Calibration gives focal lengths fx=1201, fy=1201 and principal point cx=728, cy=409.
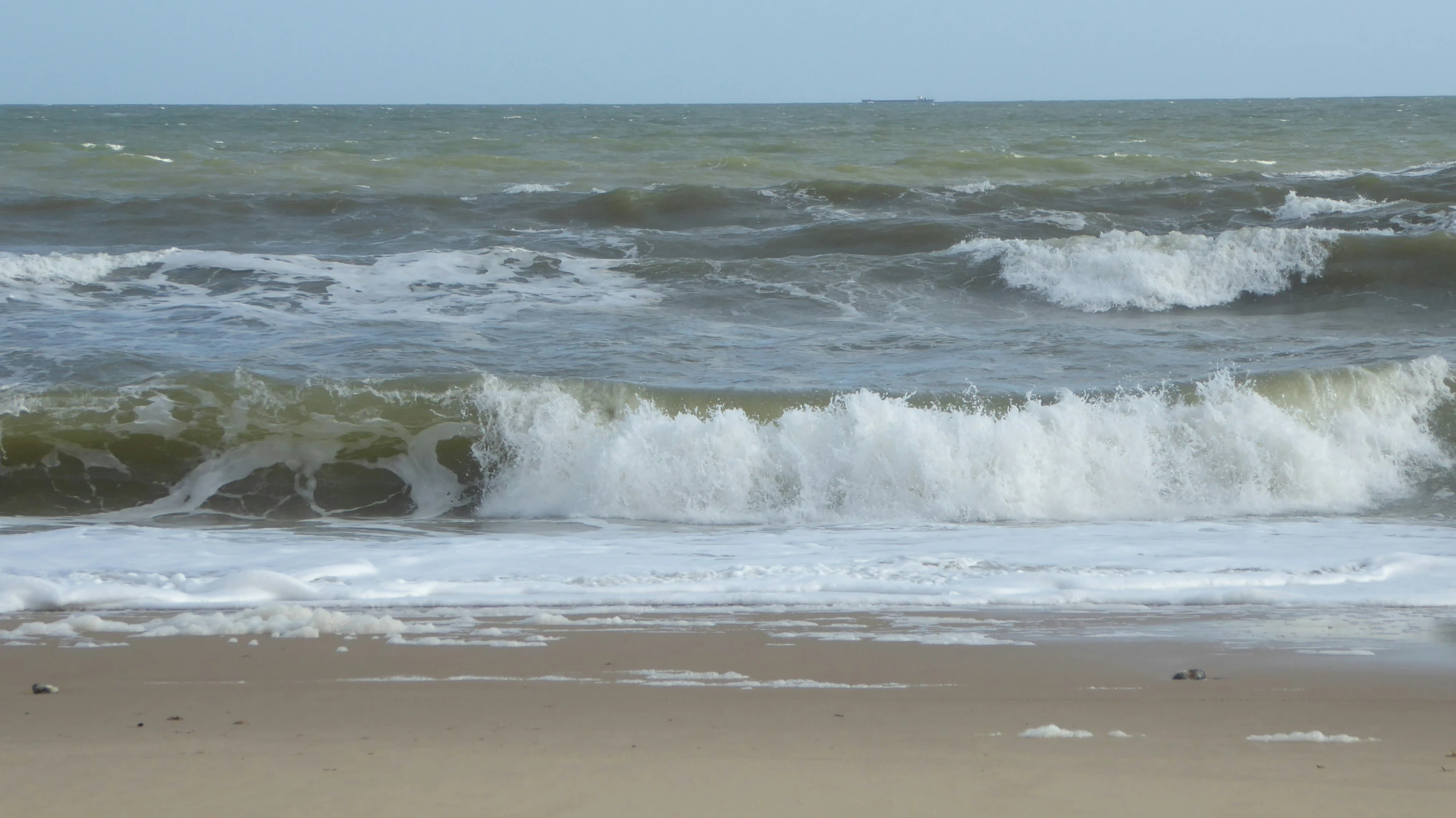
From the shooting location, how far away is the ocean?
4801 millimetres

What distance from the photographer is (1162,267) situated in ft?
39.7

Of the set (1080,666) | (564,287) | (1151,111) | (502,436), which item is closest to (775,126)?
(1151,111)

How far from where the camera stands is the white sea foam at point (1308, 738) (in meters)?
2.80

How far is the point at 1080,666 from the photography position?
11.3 ft

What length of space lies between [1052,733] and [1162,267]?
10157mm

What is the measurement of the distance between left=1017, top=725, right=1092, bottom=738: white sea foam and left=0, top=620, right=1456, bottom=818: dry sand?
0.03m

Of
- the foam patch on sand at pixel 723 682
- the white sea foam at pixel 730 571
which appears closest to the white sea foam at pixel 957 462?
the white sea foam at pixel 730 571

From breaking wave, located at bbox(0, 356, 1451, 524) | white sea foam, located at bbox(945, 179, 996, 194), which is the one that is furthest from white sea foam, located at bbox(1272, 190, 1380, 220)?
breaking wave, located at bbox(0, 356, 1451, 524)

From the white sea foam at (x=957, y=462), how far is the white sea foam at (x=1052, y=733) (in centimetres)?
316

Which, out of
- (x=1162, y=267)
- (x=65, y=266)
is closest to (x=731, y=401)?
(x=1162, y=267)

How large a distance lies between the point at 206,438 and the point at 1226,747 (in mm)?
6105

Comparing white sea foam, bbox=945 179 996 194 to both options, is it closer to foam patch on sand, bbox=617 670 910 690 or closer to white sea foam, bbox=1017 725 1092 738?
foam patch on sand, bbox=617 670 910 690

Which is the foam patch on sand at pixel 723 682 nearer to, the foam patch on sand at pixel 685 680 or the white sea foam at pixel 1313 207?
the foam patch on sand at pixel 685 680

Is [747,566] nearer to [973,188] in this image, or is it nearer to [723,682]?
[723,682]
